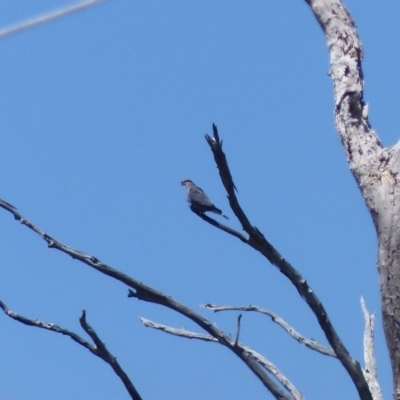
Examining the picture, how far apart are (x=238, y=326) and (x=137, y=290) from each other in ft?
1.72

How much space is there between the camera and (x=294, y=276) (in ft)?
11.5

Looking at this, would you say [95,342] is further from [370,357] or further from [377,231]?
[370,357]

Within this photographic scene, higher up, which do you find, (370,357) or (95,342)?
(370,357)

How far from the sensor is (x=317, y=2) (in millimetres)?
4891

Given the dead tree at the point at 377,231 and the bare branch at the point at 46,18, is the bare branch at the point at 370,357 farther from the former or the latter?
the bare branch at the point at 46,18

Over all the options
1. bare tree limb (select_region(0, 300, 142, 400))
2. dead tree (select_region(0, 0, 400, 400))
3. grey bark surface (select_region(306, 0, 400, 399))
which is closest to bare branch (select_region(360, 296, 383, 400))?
dead tree (select_region(0, 0, 400, 400))

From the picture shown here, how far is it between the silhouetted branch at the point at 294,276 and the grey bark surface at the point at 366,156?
39 cm

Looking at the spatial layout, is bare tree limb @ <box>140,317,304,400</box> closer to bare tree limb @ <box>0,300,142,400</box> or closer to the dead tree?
the dead tree

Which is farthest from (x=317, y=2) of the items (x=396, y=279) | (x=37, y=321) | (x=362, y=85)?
(x=37, y=321)

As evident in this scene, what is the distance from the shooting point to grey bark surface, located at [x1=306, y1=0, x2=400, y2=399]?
4.04m

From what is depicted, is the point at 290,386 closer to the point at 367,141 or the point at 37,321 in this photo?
the point at 367,141

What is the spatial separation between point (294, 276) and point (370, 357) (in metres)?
1.82

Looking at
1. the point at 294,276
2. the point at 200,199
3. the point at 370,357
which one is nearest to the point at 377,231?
the point at 294,276

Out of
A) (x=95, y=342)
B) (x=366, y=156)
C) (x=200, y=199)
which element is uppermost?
(x=200, y=199)
